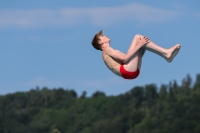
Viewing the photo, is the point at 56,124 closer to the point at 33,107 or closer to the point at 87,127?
the point at 87,127

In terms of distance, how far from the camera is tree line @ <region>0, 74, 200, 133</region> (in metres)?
147

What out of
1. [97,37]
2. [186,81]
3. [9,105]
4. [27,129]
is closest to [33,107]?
[9,105]

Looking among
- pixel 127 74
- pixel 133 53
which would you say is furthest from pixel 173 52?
pixel 127 74

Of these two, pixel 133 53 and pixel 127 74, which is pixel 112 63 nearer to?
pixel 127 74

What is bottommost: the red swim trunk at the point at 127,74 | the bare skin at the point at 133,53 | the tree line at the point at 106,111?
the red swim trunk at the point at 127,74

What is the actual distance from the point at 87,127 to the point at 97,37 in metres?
142

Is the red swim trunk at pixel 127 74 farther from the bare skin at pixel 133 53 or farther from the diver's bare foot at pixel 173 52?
the diver's bare foot at pixel 173 52

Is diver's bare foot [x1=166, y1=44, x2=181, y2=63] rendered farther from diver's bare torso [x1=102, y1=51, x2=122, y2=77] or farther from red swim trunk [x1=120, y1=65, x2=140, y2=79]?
diver's bare torso [x1=102, y1=51, x2=122, y2=77]

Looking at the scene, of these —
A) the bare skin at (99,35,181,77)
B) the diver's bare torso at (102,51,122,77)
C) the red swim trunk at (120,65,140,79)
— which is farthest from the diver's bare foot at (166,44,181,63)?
the diver's bare torso at (102,51,122,77)

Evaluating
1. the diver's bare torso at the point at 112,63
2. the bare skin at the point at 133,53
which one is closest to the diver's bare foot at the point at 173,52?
the bare skin at the point at 133,53

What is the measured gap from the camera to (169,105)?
157 meters

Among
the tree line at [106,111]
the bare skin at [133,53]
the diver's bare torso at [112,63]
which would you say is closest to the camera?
the bare skin at [133,53]

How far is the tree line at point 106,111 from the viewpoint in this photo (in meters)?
147

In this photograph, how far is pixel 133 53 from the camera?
69.7ft
